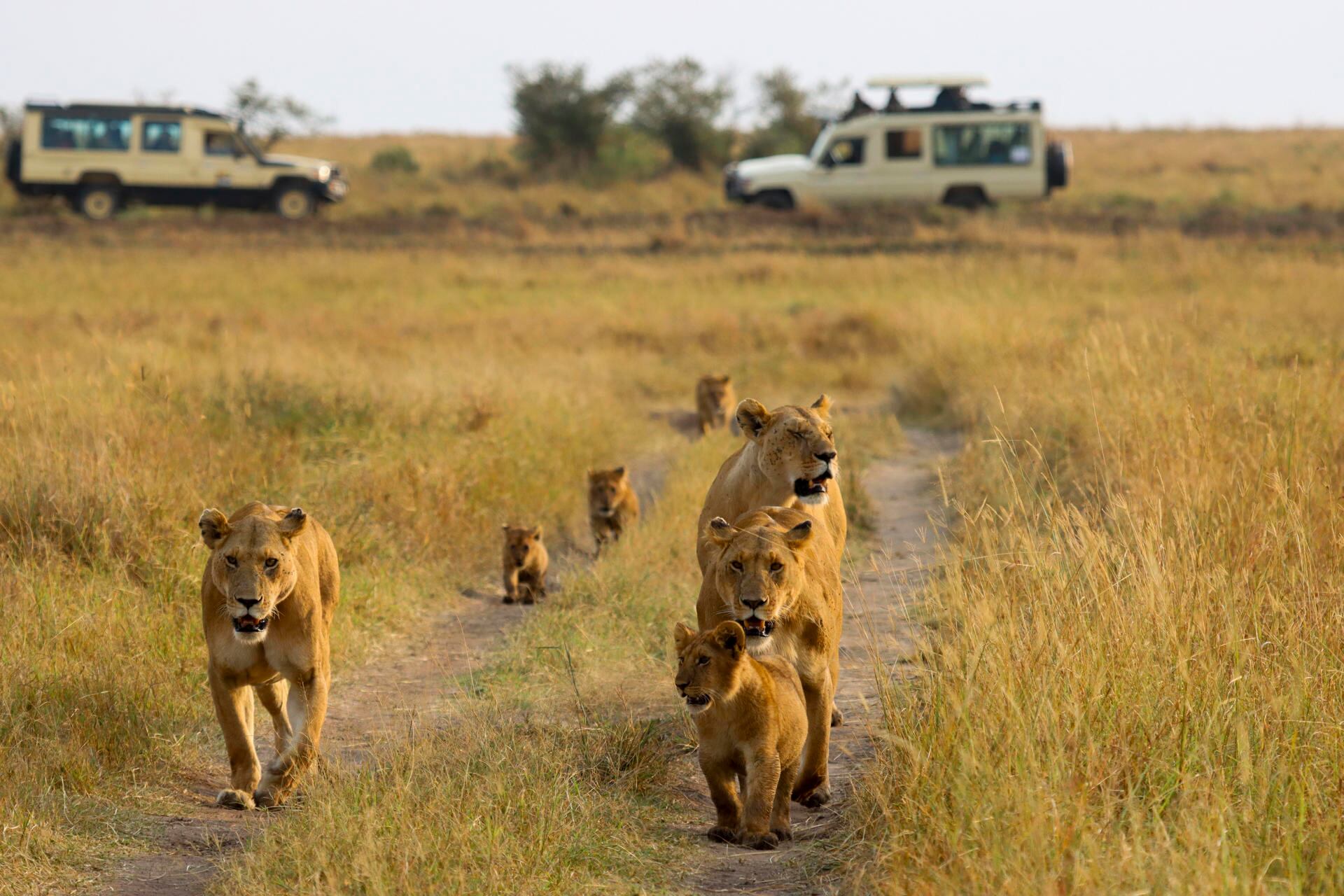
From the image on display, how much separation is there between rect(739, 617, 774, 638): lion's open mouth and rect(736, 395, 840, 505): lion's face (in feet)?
3.40

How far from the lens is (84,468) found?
25.6 ft

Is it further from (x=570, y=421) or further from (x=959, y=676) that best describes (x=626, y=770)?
(x=570, y=421)

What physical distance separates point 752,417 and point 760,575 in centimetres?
130

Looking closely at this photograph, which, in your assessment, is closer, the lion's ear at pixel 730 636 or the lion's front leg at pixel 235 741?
the lion's ear at pixel 730 636

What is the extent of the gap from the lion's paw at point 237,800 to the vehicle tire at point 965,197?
2800cm

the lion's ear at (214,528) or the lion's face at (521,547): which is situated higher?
the lion's ear at (214,528)

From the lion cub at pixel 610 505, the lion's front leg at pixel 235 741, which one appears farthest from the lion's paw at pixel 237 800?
the lion cub at pixel 610 505

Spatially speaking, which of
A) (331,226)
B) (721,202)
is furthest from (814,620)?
(721,202)

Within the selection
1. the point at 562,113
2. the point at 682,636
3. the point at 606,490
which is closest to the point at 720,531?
the point at 682,636

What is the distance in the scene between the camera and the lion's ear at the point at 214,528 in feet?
17.0

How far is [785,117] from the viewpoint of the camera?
47.8 metres

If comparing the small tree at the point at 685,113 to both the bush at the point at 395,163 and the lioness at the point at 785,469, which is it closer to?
the bush at the point at 395,163

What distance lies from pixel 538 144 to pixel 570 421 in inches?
1344

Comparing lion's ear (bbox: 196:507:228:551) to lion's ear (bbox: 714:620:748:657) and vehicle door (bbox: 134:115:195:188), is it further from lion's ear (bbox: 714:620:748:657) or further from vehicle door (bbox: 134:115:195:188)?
vehicle door (bbox: 134:115:195:188)
